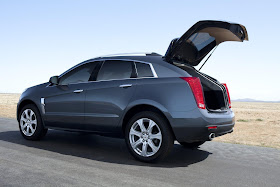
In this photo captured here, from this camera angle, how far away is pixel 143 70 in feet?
18.7

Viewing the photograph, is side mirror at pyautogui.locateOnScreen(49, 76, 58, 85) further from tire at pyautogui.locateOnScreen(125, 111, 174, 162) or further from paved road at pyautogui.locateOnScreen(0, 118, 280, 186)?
tire at pyautogui.locateOnScreen(125, 111, 174, 162)

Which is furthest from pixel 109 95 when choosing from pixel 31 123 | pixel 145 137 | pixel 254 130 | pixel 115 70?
pixel 254 130

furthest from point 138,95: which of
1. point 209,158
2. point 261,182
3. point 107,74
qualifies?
point 261,182

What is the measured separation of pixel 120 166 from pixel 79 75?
2376 mm

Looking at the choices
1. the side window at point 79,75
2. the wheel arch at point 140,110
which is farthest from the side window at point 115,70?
the wheel arch at point 140,110

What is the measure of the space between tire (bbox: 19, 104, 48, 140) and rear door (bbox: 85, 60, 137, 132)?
1438mm

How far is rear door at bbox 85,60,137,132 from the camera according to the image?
5.72m

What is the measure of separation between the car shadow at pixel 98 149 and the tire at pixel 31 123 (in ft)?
0.50

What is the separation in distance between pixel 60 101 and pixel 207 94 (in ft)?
9.71

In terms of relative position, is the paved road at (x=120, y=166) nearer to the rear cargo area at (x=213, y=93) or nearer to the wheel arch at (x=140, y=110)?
the wheel arch at (x=140, y=110)

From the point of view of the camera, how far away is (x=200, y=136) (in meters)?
5.15

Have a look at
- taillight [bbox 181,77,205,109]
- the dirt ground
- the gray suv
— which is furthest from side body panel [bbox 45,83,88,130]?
the dirt ground

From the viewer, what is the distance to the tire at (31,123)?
707 centimetres

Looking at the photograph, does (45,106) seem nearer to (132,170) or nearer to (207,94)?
(132,170)
